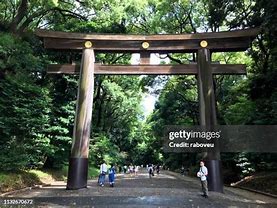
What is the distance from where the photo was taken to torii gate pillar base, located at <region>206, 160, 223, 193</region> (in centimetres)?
1440

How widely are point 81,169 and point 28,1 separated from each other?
524 inches

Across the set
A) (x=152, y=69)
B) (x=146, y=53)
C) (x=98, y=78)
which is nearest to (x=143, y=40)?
(x=146, y=53)

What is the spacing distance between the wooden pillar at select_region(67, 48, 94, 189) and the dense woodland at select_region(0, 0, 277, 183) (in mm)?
3482

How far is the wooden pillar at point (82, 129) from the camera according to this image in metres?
14.8

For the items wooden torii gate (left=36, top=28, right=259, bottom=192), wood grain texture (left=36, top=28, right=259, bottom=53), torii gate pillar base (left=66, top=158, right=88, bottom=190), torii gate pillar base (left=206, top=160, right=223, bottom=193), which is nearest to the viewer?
torii gate pillar base (left=206, top=160, right=223, bottom=193)

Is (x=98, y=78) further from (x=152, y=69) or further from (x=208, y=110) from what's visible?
(x=208, y=110)

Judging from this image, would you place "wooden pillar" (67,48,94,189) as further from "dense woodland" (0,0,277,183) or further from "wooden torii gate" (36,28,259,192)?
"dense woodland" (0,0,277,183)

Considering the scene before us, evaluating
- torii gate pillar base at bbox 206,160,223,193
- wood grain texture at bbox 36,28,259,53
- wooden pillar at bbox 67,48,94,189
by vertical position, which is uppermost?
wood grain texture at bbox 36,28,259,53

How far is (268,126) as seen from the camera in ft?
53.6

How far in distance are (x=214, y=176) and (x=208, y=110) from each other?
3206 millimetres

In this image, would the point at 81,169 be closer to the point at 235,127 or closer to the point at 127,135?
the point at 235,127

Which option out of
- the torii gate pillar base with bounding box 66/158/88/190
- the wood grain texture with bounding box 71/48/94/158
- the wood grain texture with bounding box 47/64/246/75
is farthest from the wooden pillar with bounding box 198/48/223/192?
the torii gate pillar base with bounding box 66/158/88/190

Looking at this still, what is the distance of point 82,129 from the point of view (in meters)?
15.5

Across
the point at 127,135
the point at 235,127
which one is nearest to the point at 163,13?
the point at 235,127
